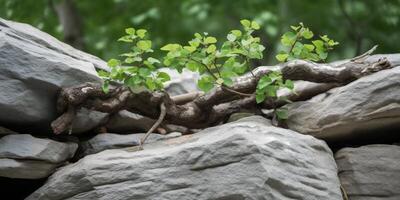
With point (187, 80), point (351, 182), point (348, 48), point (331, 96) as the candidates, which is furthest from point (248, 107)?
point (348, 48)

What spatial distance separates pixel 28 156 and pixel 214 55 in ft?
3.43

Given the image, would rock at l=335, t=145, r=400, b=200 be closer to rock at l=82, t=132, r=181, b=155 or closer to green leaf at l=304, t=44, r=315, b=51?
green leaf at l=304, t=44, r=315, b=51

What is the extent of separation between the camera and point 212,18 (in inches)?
294

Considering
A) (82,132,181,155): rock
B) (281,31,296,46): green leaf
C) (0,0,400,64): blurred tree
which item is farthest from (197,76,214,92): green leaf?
(0,0,400,64): blurred tree

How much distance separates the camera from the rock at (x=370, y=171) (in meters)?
2.50

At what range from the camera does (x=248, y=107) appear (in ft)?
9.76

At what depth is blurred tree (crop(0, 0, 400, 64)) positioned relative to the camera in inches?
254

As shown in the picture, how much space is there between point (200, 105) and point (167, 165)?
67cm

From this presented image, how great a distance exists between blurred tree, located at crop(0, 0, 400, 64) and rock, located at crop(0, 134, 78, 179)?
147 inches

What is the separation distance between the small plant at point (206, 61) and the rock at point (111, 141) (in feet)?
0.89

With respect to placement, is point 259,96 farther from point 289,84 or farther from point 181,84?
point 181,84

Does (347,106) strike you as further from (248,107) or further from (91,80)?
(91,80)

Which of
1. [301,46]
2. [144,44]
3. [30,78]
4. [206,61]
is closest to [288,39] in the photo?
[301,46]

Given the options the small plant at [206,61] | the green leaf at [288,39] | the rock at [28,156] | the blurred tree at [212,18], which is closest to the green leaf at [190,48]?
the small plant at [206,61]
